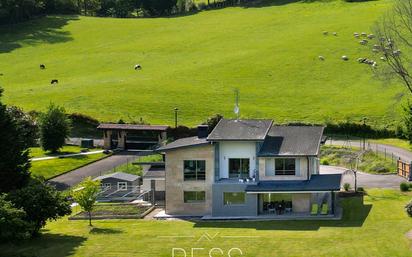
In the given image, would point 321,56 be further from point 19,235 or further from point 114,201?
point 19,235

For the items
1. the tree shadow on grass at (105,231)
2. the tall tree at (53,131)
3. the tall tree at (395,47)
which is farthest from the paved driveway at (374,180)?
the tall tree at (53,131)

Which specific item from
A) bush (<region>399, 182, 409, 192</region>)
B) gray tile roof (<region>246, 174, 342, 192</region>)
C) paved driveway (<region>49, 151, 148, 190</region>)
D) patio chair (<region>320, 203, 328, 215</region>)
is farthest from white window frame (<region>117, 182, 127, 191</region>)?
bush (<region>399, 182, 409, 192</region>)

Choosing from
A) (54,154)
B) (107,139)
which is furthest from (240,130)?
(54,154)

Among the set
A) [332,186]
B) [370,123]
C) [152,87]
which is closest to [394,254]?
[332,186]

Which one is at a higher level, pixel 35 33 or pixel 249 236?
pixel 35 33

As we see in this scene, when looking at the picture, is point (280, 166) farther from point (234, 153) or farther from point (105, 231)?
point (105, 231)
